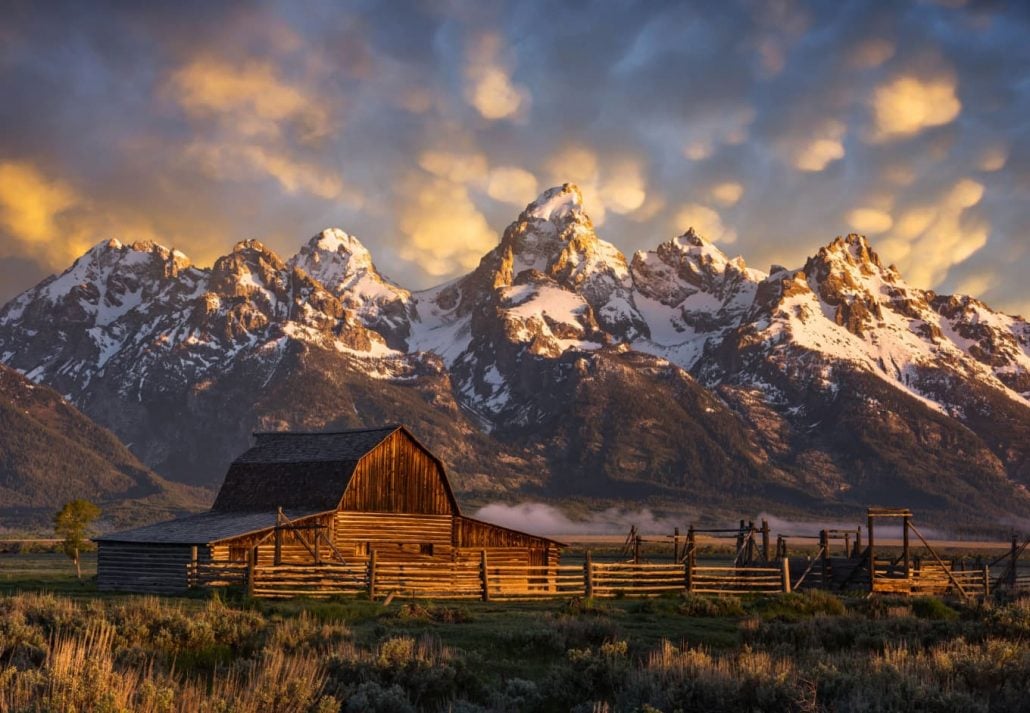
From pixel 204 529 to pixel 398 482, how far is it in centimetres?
962

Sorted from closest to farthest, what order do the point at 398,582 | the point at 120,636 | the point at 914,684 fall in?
the point at 914,684 < the point at 120,636 < the point at 398,582

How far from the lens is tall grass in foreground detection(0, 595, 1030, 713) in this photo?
43.6 ft

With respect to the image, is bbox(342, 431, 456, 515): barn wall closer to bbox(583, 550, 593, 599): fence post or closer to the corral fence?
the corral fence

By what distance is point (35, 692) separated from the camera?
12516mm

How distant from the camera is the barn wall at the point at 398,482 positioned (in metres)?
50.4

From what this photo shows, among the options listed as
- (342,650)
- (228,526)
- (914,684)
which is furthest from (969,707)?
(228,526)

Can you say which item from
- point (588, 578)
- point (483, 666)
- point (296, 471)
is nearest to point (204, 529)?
point (296, 471)

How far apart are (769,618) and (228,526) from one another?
81.5 feet

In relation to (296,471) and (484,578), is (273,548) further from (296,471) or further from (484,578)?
(484,578)

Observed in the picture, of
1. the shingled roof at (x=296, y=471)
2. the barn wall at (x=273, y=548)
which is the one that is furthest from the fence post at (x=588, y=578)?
the shingled roof at (x=296, y=471)

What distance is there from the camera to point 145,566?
44469 millimetres

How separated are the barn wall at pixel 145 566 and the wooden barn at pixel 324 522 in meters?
0.05

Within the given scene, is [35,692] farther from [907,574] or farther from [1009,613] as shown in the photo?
[907,574]

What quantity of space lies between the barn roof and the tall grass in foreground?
66.4 feet
